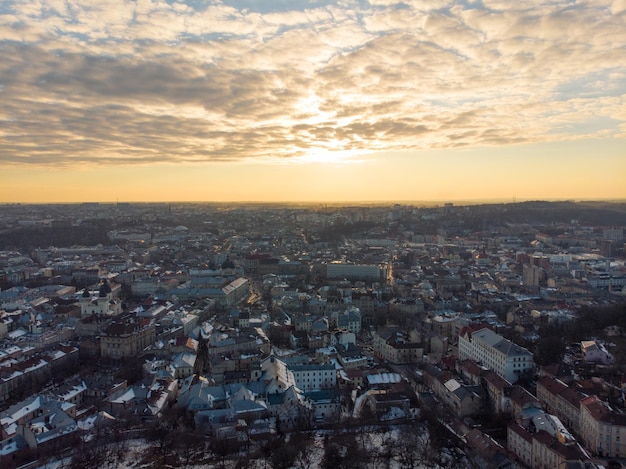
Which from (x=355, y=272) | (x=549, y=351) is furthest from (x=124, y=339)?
(x=355, y=272)

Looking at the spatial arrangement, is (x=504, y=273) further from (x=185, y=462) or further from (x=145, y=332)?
(x=185, y=462)

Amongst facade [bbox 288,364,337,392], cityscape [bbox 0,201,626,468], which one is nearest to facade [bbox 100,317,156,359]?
cityscape [bbox 0,201,626,468]

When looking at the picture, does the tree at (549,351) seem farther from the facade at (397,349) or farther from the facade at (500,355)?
the facade at (397,349)

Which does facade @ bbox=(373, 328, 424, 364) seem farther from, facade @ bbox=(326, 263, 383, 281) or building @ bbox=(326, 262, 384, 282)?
facade @ bbox=(326, 263, 383, 281)

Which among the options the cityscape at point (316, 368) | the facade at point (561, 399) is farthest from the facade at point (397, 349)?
the facade at point (561, 399)

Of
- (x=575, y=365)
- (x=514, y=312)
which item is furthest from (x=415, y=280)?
(x=575, y=365)

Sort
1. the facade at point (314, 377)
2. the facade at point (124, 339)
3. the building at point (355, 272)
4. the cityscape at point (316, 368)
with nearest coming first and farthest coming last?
the cityscape at point (316, 368), the facade at point (314, 377), the facade at point (124, 339), the building at point (355, 272)

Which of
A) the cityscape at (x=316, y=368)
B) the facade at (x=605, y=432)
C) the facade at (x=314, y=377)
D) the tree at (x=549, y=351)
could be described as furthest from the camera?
the tree at (x=549, y=351)
